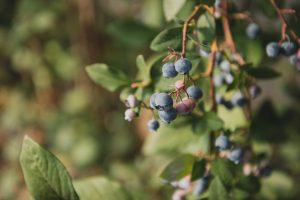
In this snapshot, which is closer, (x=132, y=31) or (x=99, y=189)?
(x=99, y=189)

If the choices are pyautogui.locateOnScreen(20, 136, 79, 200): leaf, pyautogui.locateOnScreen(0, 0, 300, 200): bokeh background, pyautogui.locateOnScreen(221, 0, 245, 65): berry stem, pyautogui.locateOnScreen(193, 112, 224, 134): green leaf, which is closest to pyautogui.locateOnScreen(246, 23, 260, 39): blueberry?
pyautogui.locateOnScreen(221, 0, 245, 65): berry stem

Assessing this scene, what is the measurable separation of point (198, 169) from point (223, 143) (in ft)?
0.21

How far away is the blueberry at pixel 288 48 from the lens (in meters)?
0.75

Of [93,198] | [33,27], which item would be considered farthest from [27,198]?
[93,198]

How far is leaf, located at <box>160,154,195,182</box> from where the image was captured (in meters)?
0.80

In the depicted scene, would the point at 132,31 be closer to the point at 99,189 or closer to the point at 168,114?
the point at 99,189

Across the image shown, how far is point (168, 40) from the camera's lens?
2.25ft

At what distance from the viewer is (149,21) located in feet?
4.59

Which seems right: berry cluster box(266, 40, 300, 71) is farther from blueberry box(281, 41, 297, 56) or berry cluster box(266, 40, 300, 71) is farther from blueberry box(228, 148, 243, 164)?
blueberry box(228, 148, 243, 164)

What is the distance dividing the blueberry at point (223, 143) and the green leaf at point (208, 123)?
0.02m

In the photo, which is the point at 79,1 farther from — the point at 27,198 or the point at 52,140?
the point at 27,198

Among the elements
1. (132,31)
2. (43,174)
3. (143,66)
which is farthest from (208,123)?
(132,31)

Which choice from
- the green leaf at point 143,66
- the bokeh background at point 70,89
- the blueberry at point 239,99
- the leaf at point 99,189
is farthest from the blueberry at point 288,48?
the bokeh background at point 70,89

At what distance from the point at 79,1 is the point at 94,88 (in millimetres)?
352
